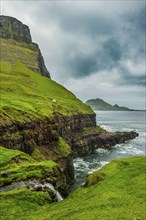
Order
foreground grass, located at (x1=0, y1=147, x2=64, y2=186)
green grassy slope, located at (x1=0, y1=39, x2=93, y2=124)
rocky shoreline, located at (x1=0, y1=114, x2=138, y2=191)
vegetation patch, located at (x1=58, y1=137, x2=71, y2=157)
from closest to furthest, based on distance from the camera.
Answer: foreground grass, located at (x1=0, y1=147, x2=64, y2=186) → rocky shoreline, located at (x1=0, y1=114, x2=138, y2=191) → vegetation patch, located at (x1=58, y1=137, x2=71, y2=157) → green grassy slope, located at (x1=0, y1=39, x2=93, y2=124)

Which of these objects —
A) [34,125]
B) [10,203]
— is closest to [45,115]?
[34,125]

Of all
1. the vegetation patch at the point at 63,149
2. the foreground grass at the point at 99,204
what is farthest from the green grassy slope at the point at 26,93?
the foreground grass at the point at 99,204

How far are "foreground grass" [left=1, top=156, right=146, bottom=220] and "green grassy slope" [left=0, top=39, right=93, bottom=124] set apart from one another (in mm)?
34403

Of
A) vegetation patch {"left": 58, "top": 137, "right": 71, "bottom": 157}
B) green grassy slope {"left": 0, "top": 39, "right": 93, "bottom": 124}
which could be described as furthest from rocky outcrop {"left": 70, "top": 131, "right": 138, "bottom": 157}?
vegetation patch {"left": 58, "top": 137, "right": 71, "bottom": 157}

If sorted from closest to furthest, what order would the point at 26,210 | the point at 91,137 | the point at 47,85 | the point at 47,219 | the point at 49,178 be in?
1. the point at 47,219
2. the point at 26,210
3. the point at 49,178
4. the point at 91,137
5. the point at 47,85

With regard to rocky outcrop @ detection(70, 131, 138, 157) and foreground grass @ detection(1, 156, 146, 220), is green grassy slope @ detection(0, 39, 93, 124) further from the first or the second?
foreground grass @ detection(1, 156, 146, 220)

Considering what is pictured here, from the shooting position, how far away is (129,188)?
116ft

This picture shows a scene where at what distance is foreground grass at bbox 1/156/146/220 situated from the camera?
27078 millimetres

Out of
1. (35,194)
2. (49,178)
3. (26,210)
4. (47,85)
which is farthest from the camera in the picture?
(47,85)

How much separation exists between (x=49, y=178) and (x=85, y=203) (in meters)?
9.44

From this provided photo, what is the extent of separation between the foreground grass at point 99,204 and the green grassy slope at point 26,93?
113 feet

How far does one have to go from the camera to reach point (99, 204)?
29844 millimetres

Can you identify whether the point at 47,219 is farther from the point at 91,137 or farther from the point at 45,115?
the point at 91,137

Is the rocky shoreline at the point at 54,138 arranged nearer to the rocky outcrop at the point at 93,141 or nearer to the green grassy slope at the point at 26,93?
the rocky outcrop at the point at 93,141
